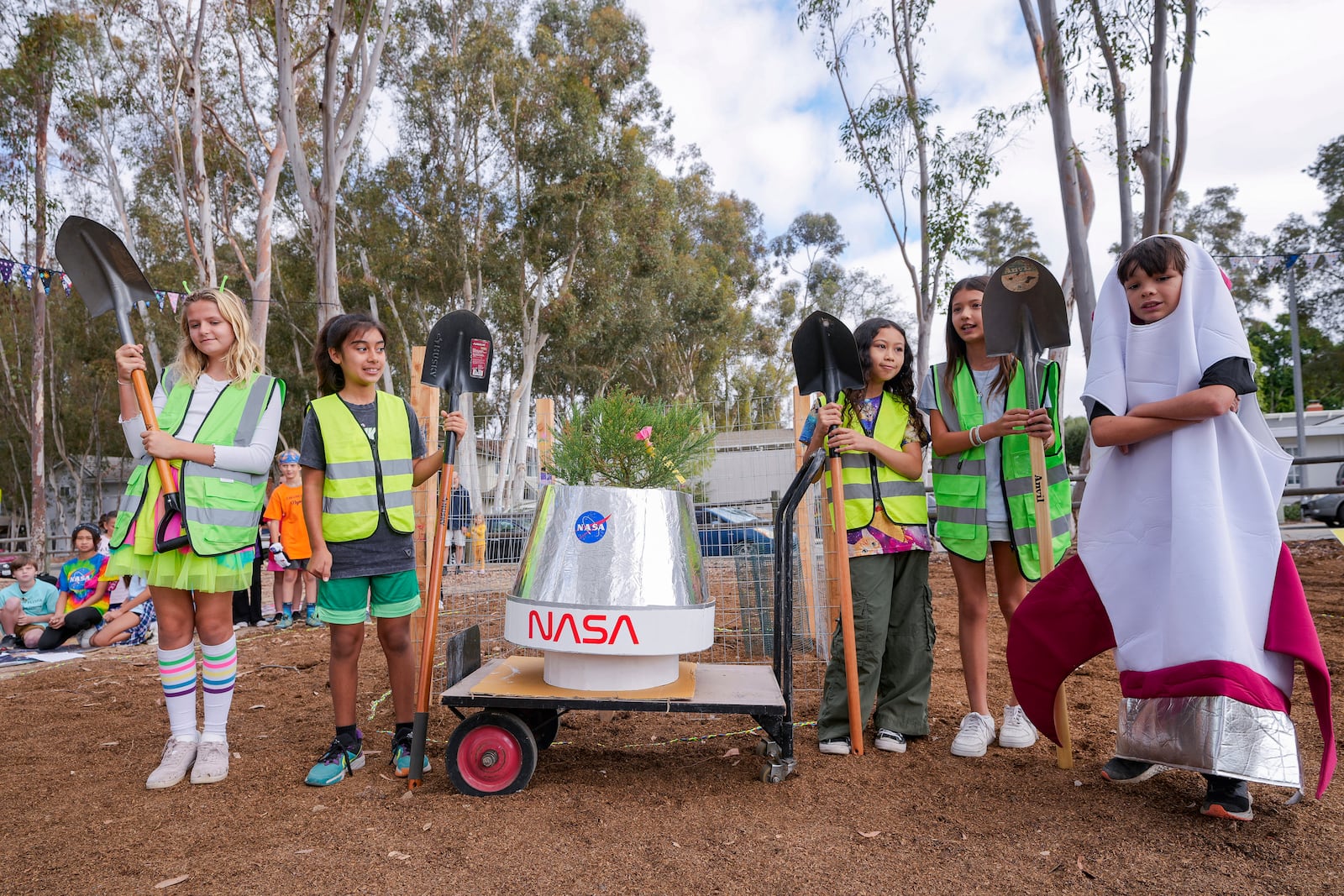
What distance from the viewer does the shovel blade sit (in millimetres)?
3002

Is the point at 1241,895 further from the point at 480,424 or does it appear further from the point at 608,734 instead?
the point at 480,424

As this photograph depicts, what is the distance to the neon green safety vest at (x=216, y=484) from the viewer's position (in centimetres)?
288

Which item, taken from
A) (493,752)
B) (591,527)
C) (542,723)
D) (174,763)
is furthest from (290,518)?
(591,527)

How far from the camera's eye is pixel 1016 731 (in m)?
3.09

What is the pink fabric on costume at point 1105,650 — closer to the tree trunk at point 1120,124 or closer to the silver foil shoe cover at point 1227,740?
the silver foil shoe cover at point 1227,740

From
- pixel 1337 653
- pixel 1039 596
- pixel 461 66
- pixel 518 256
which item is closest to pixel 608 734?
pixel 1039 596

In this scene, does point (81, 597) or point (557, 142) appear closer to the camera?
point (81, 597)

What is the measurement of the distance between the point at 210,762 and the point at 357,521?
1.00 metres

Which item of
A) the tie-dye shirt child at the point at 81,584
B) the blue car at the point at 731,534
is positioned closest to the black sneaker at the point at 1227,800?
the blue car at the point at 731,534

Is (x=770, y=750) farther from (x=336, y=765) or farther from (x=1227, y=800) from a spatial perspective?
(x=336, y=765)

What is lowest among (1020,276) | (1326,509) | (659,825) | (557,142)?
(659,825)

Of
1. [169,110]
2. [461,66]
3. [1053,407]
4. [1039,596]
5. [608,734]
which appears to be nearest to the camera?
[1039,596]

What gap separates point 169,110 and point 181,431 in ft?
65.0

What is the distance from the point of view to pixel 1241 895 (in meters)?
1.91
